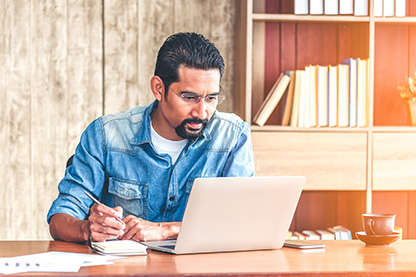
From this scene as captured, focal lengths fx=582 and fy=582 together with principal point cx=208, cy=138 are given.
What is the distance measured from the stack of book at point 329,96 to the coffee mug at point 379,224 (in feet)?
3.99

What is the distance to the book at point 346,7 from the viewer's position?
116 inches

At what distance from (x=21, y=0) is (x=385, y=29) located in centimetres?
198

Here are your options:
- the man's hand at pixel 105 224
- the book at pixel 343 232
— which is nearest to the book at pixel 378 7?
the book at pixel 343 232

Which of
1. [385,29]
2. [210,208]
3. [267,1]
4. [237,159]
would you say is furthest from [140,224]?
→ [385,29]

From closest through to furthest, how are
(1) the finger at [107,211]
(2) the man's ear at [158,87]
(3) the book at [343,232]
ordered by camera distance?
(1) the finger at [107,211]
(2) the man's ear at [158,87]
(3) the book at [343,232]

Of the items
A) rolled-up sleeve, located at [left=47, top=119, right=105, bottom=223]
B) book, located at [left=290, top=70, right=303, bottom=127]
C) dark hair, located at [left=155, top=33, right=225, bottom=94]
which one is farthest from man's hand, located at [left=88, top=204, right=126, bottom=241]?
book, located at [left=290, top=70, right=303, bottom=127]

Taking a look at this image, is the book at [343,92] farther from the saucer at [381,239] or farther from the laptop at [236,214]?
the laptop at [236,214]

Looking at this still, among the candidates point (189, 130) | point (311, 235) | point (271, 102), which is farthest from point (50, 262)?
point (311, 235)

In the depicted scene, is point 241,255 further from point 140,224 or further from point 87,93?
point 87,93

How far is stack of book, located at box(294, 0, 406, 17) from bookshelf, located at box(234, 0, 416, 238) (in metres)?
0.03

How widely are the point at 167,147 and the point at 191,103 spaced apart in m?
0.20

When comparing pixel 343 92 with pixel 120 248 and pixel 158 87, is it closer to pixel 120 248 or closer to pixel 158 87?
pixel 158 87

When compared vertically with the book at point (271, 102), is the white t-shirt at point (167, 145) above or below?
below

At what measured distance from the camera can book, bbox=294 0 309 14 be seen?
292cm
